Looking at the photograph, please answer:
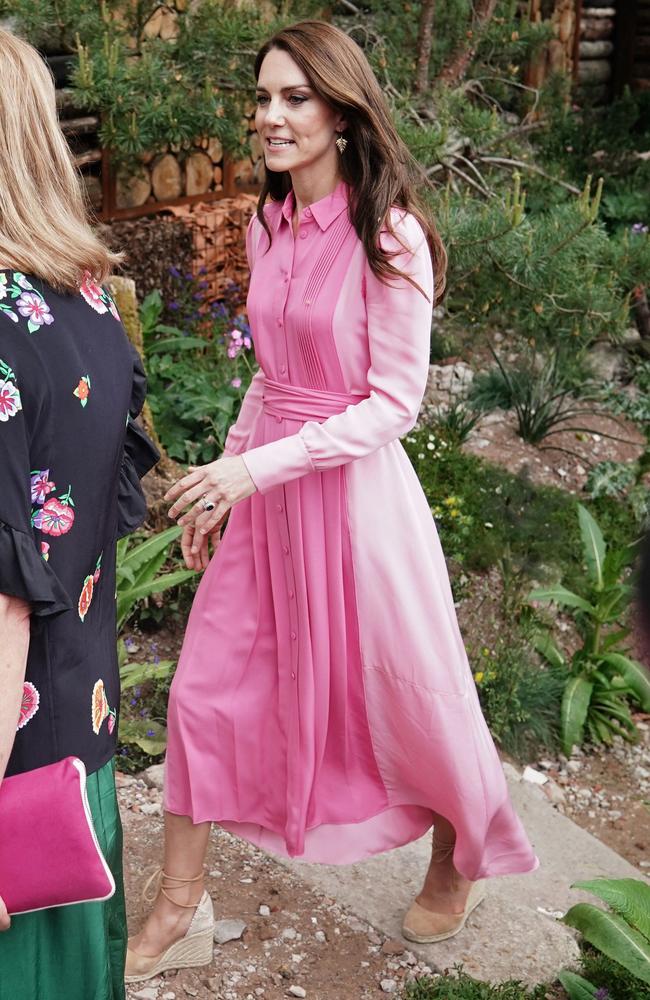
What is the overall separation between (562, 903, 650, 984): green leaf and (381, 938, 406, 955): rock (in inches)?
15.7

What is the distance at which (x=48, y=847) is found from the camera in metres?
1.50

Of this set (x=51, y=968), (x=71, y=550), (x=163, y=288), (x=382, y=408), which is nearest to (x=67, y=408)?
(x=71, y=550)

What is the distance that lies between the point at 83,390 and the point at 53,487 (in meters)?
0.13

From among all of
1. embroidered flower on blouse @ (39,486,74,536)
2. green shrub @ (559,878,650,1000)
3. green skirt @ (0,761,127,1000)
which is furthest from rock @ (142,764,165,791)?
embroidered flower on blouse @ (39,486,74,536)

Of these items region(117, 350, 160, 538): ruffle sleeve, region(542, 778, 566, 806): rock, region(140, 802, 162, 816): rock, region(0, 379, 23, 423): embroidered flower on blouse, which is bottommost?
region(542, 778, 566, 806): rock

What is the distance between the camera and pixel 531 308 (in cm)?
445

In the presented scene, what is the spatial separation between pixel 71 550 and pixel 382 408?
0.92 m

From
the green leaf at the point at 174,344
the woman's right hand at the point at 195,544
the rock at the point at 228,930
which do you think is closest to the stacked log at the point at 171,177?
the green leaf at the point at 174,344

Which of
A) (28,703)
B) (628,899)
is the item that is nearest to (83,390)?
(28,703)

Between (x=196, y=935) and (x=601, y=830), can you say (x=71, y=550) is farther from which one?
(x=601, y=830)

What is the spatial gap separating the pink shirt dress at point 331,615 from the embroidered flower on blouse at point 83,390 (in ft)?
2.64

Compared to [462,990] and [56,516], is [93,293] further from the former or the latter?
[462,990]

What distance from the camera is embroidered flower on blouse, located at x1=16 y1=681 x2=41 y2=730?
1.58 m

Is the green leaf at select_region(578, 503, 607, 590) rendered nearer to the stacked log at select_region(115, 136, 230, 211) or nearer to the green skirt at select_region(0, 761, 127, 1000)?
the stacked log at select_region(115, 136, 230, 211)
